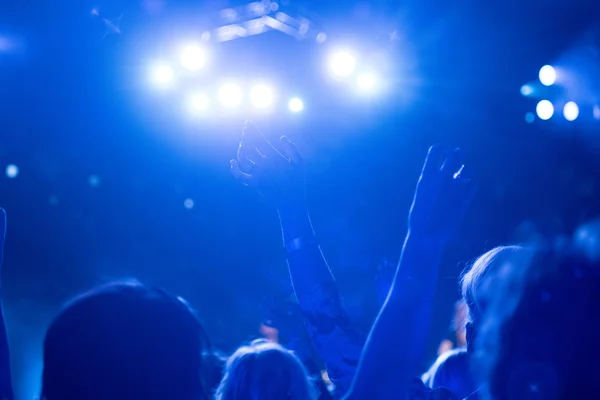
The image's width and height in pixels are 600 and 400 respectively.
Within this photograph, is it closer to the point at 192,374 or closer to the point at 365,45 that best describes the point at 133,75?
the point at 365,45

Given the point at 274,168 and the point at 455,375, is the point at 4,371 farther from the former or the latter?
the point at 455,375

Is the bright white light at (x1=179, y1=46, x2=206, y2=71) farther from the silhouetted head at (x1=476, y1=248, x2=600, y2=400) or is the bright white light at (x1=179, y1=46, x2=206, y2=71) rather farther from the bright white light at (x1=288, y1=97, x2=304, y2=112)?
the silhouetted head at (x1=476, y1=248, x2=600, y2=400)

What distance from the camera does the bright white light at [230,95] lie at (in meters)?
6.27

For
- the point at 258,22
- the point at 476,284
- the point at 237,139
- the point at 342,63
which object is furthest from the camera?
the point at 237,139

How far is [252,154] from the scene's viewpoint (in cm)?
160

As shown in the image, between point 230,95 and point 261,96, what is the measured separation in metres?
0.37

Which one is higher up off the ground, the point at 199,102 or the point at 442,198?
the point at 199,102

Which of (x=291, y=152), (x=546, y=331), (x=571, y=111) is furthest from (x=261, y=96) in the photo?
(x=546, y=331)

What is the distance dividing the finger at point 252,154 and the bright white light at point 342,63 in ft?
15.0

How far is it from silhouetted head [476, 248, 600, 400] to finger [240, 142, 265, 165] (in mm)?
859

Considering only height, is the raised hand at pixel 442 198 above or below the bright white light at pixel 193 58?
below

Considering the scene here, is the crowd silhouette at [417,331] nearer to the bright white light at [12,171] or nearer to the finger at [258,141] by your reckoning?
the finger at [258,141]

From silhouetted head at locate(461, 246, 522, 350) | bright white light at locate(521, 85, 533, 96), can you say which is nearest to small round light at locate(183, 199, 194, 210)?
bright white light at locate(521, 85, 533, 96)

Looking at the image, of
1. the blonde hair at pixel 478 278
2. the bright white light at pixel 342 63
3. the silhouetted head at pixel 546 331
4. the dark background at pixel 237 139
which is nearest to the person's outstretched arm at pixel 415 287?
the silhouetted head at pixel 546 331
